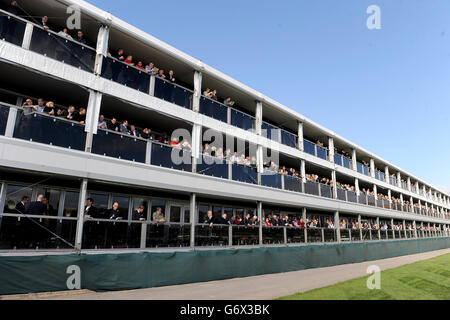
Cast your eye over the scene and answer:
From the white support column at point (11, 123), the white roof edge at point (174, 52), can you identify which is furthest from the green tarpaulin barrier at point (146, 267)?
the white roof edge at point (174, 52)

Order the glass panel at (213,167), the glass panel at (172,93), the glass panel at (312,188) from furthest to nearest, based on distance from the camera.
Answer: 1. the glass panel at (312,188)
2. the glass panel at (213,167)
3. the glass panel at (172,93)

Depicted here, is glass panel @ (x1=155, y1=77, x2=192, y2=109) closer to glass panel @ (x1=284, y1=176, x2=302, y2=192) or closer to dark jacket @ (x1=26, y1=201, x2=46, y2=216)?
dark jacket @ (x1=26, y1=201, x2=46, y2=216)

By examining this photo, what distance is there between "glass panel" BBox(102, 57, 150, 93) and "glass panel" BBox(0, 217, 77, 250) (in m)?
5.65

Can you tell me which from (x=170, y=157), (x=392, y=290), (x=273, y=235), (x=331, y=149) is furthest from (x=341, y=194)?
(x=170, y=157)

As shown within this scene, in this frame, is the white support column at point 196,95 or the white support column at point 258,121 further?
the white support column at point 258,121

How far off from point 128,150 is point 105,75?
300 centimetres

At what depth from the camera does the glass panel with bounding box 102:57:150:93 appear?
40.2ft

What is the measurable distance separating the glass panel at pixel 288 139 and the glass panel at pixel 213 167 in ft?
22.2

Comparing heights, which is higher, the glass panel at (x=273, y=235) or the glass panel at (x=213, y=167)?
the glass panel at (x=213, y=167)

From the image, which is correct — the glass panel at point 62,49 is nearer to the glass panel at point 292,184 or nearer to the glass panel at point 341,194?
the glass panel at point 292,184

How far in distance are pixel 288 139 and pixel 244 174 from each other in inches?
251

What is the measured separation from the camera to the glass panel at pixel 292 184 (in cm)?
1945

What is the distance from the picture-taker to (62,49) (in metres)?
11.1
